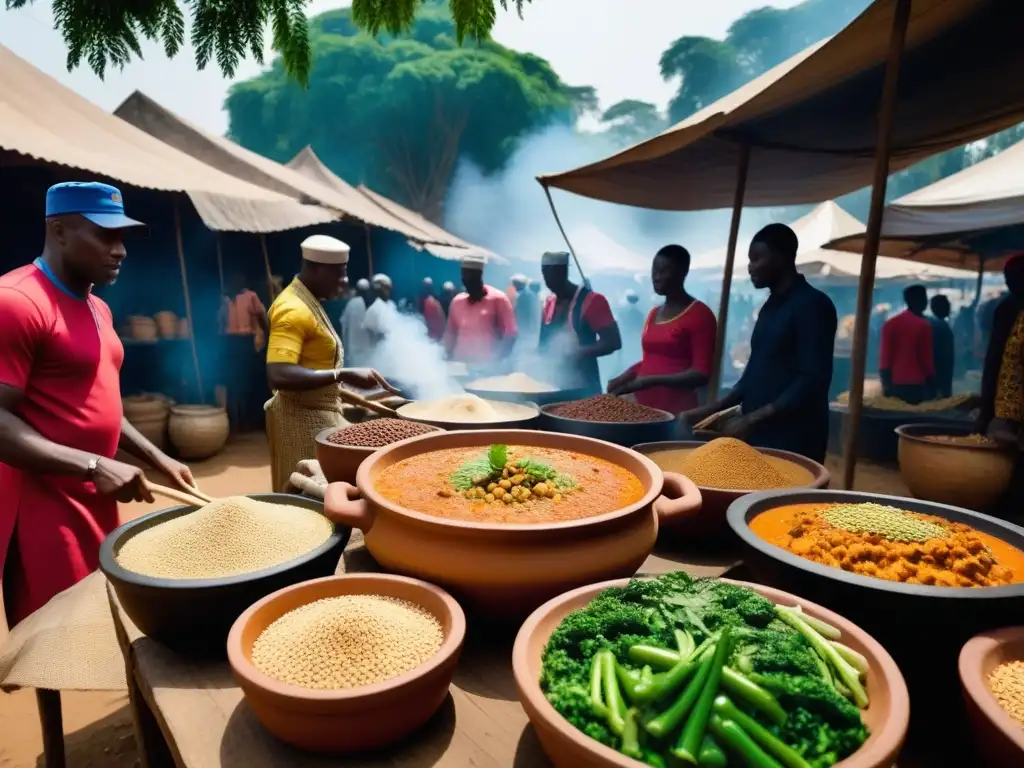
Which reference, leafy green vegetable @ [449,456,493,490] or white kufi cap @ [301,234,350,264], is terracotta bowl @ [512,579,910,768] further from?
white kufi cap @ [301,234,350,264]

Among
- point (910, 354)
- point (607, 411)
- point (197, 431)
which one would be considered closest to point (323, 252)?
point (607, 411)

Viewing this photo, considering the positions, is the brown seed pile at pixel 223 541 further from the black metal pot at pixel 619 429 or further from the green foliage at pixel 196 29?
the green foliage at pixel 196 29

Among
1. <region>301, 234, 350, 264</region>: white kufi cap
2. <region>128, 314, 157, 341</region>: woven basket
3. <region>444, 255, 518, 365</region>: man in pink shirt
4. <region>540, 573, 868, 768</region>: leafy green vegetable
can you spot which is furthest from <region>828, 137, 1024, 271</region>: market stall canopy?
<region>128, 314, 157, 341</region>: woven basket

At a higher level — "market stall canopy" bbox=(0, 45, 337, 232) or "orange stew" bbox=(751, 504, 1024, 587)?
"market stall canopy" bbox=(0, 45, 337, 232)

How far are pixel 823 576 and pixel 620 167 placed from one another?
12.7 ft

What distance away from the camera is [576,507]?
59.6 inches

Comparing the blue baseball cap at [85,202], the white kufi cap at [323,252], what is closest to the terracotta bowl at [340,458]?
the blue baseball cap at [85,202]

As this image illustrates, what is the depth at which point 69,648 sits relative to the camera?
5.94 ft

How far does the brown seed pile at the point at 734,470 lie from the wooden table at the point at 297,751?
0.81 m

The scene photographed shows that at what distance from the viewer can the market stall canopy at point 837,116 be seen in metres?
2.69

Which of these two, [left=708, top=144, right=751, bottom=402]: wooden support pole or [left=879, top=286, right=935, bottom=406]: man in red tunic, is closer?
[left=708, top=144, right=751, bottom=402]: wooden support pole

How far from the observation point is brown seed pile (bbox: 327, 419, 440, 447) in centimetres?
219

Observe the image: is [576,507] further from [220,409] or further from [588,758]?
[220,409]

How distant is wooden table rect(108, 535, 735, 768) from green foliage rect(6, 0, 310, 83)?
358cm
